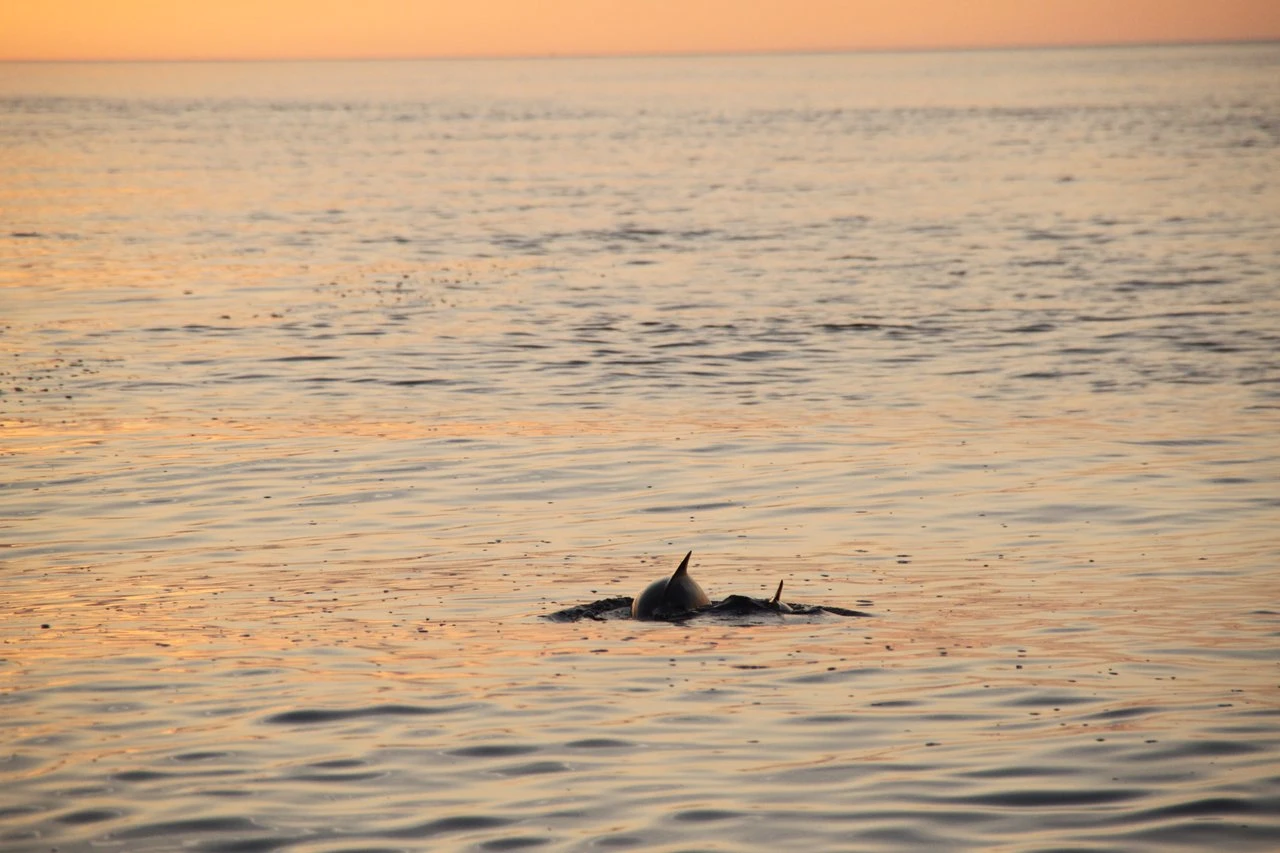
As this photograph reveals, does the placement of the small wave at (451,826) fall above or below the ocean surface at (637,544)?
above

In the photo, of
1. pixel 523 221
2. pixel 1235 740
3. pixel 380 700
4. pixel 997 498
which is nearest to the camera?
pixel 1235 740

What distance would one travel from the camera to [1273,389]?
953 inches

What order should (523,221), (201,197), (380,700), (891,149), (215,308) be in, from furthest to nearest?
(891,149) < (201,197) < (523,221) < (215,308) < (380,700)

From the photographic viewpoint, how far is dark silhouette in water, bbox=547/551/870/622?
13.1 meters

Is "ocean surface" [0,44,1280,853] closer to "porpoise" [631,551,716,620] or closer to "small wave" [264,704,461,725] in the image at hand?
"small wave" [264,704,461,725]

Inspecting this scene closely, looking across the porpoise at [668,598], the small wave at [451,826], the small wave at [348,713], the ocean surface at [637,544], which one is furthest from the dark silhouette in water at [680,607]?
the small wave at [451,826]

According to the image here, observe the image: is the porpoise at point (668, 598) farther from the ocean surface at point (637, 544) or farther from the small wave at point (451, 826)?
the small wave at point (451, 826)

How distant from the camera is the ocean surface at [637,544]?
384 inches

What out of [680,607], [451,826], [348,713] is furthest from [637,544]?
[451,826]

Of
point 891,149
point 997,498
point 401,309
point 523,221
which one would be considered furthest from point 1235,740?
point 891,149

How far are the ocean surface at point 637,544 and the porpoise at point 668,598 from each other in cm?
19

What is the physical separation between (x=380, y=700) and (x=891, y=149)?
3230 inches

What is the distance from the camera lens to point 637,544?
15812 millimetres

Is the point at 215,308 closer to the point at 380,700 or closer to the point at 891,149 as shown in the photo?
the point at 380,700
